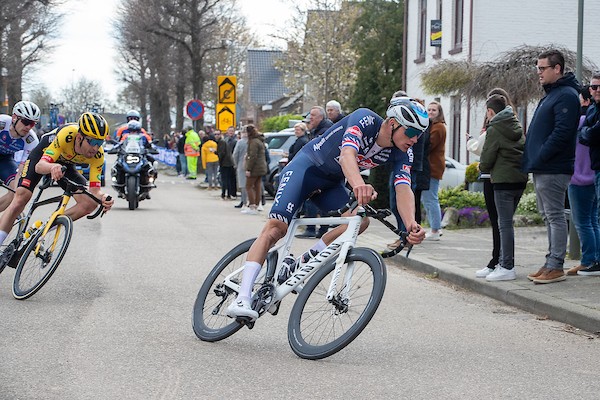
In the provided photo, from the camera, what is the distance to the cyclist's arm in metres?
6.14

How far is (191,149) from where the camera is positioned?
127 ft

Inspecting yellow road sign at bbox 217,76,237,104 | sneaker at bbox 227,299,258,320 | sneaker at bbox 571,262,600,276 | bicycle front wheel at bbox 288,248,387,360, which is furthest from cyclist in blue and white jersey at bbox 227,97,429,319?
yellow road sign at bbox 217,76,237,104

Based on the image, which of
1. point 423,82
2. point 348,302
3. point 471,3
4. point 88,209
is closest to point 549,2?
point 471,3

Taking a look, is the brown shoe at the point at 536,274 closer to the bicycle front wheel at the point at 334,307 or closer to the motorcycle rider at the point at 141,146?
the bicycle front wheel at the point at 334,307

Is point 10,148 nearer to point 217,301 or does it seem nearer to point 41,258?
point 41,258

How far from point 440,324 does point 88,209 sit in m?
3.43

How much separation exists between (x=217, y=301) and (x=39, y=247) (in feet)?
8.23

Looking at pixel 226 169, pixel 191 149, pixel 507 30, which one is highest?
pixel 507 30

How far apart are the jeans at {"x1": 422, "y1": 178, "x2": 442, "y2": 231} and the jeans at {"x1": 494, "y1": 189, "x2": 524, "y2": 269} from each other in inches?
153

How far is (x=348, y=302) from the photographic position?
627 centimetres

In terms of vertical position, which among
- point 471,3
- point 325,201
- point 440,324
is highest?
point 471,3

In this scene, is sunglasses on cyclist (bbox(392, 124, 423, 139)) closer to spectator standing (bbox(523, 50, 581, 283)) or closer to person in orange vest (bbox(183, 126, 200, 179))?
spectator standing (bbox(523, 50, 581, 283))

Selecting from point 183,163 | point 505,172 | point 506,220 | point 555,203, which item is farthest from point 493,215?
point 183,163

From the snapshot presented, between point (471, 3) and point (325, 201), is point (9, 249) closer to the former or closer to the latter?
point (325, 201)
